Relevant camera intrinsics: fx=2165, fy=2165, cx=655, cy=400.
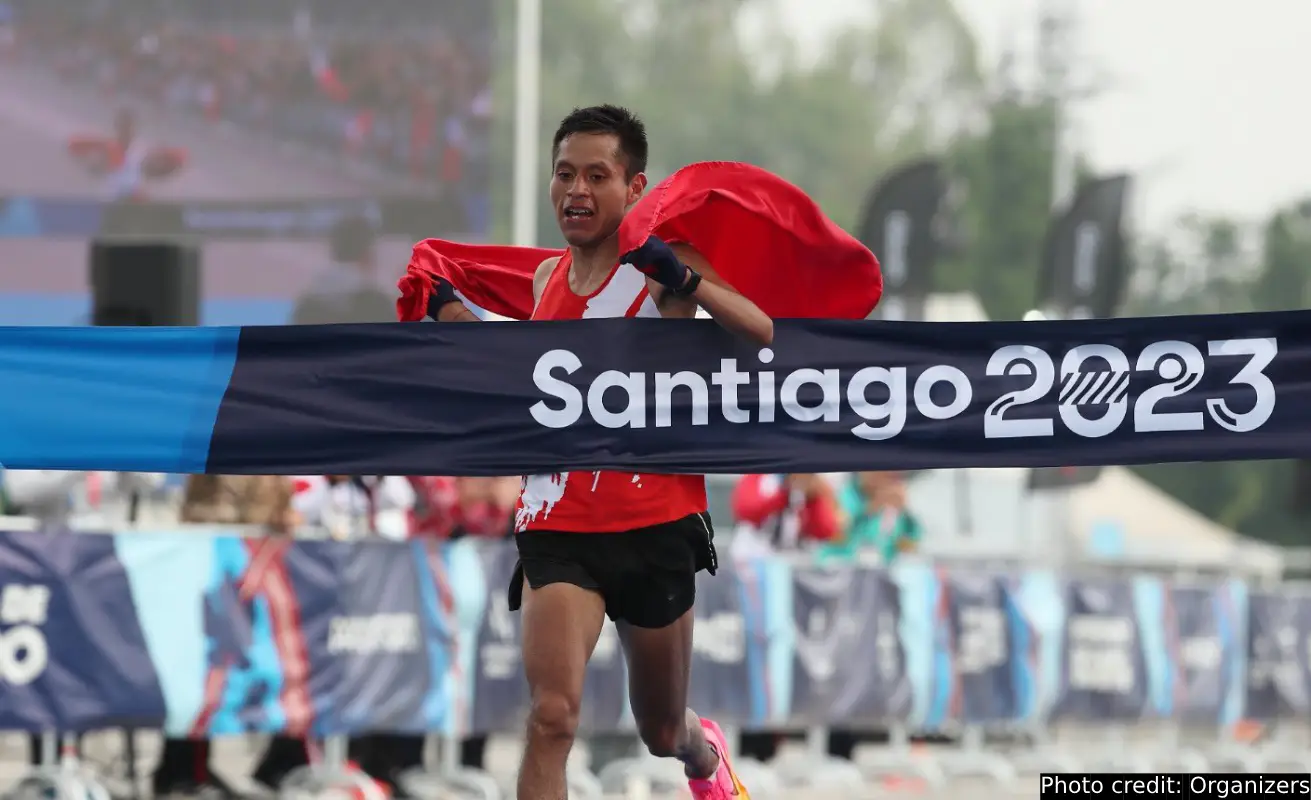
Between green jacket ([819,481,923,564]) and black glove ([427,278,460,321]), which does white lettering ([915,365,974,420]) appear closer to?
black glove ([427,278,460,321])

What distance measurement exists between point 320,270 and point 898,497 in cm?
994

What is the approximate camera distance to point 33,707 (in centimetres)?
1037

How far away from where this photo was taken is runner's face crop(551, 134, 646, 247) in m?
6.99

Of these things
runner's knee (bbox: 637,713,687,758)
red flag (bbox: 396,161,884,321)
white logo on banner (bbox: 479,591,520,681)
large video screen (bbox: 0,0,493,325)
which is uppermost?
large video screen (bbox: 0,0,493,325)

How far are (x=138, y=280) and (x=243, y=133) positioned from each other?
11029 mm

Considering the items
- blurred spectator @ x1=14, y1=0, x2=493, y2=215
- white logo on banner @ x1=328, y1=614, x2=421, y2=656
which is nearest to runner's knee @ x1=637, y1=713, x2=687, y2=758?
white logo on banner @ x1=328, y1=614, x2=421, y2=656

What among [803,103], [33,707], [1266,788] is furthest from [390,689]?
[803,103]

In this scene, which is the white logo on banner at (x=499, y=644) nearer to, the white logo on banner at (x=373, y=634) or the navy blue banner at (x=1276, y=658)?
the white logo on banner at (x=373, y=634)

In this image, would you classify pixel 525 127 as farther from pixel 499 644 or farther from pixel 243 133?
pixel 499 644

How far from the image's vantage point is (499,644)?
12.7 meters

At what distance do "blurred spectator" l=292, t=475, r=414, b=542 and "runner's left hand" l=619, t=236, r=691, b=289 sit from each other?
6.78 meters

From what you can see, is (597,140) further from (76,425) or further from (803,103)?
(803,103)

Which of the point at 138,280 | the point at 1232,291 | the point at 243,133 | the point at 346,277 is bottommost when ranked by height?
the point at 138,280

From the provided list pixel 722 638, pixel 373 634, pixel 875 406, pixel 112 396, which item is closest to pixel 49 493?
pixel 373 634
